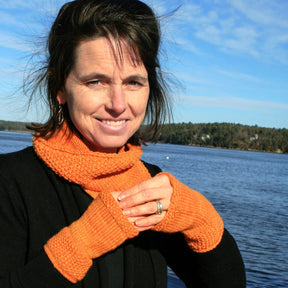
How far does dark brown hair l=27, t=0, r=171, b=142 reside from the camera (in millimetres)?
1650

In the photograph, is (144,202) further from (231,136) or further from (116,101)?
(231,136)

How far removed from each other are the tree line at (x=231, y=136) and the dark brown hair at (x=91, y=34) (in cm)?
15871

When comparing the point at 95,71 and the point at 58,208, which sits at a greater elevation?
the point at 95,71

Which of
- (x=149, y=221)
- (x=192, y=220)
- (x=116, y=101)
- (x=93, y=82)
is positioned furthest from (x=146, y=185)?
(x=93, y=82)

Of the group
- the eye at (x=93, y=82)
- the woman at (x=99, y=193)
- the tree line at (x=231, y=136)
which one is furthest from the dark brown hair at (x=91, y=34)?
the tree line at (x=231, y=136)

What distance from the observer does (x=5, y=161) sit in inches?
65.4

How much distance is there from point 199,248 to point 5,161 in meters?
1.13

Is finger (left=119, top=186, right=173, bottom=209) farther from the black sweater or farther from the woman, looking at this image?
the black sweater

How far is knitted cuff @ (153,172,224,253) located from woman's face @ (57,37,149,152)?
390 millimetres

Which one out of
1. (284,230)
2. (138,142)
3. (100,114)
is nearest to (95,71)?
(100,114)

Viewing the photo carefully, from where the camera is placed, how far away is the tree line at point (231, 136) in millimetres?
163875

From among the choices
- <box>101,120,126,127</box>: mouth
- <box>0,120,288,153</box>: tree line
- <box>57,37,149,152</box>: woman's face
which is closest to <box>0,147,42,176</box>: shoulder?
<box>57,37,149,152</box>: woman's face

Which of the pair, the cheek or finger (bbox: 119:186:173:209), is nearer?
finger (bbox: 119:186:173:209)

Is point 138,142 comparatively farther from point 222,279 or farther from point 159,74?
point 222,279
